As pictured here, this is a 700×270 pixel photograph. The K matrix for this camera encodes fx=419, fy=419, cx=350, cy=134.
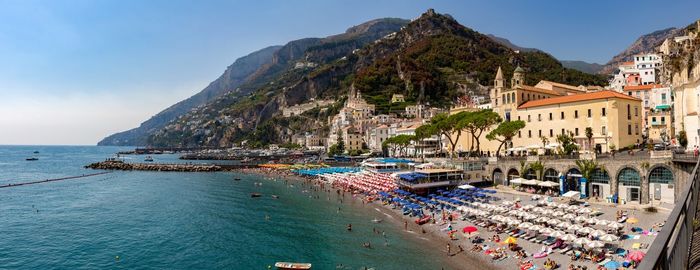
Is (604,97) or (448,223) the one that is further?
(604,97)

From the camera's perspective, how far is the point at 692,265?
6.20 m

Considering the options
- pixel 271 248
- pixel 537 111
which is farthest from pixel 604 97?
pixel 271 248

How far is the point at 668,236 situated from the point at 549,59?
206659 millimetres

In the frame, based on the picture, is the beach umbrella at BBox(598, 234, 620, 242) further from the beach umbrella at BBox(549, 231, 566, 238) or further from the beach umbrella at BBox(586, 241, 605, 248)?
the beach umbrella at BBox(549, 231, 566, 238)

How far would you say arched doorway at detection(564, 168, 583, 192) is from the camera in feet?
142

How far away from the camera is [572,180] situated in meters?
43.8

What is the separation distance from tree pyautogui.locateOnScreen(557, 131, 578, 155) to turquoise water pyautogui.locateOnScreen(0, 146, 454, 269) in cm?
2331

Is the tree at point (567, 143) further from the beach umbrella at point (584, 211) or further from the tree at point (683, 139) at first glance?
the beach umbrella at point (584, 211)

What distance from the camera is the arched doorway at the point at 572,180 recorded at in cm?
4316

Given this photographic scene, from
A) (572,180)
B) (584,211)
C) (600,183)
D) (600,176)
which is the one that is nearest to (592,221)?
(584,211)

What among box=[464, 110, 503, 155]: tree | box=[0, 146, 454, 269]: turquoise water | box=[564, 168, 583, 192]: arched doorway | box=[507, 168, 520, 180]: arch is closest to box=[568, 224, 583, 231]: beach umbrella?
box=[0, 146, 454, 269]: turquoise water

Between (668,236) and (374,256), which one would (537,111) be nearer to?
(374,256)

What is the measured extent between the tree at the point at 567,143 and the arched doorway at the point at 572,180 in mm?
4778

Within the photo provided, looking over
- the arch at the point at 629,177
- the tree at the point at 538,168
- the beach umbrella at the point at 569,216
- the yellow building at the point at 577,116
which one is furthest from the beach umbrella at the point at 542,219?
the yellow building at the point at 577,116
